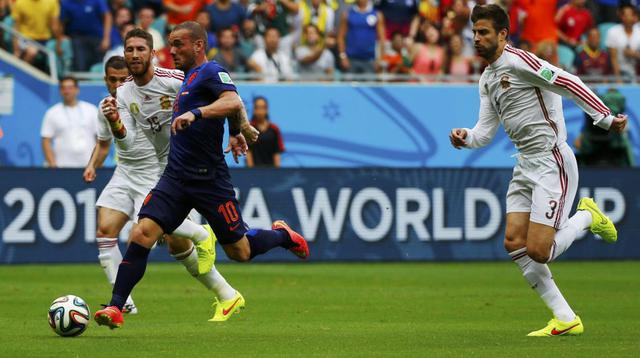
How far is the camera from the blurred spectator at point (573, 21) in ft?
77.3

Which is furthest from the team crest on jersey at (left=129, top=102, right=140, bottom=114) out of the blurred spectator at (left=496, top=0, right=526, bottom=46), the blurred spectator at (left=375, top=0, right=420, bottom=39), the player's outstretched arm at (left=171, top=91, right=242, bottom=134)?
the blurred spectator at (left=496, top=0, right=526, bottom=46)

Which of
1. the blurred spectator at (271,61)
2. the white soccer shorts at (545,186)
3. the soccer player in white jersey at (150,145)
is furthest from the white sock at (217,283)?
the blurred spectator at (271,61)

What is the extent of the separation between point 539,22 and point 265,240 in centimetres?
1339

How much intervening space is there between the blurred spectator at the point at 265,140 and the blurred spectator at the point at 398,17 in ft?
12.6

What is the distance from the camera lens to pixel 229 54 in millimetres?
21406

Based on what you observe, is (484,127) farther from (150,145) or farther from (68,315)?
(68,315)

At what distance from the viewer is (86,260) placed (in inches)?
707

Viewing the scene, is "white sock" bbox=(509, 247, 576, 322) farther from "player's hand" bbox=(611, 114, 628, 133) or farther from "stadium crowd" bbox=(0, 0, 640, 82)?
"stadium crowd" bbox=(0, 0, 640, 82)

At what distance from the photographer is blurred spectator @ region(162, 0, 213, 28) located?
21.6 m

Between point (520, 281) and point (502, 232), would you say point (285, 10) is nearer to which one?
point (502, 232)

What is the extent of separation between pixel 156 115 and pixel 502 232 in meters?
8.72

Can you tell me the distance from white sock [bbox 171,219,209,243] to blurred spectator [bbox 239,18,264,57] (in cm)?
1090

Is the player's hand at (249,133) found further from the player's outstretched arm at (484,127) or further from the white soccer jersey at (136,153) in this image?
the white soccer jersey at (136,153)

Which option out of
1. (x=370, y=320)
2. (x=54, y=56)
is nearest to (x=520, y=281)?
(x=370, y=320)
